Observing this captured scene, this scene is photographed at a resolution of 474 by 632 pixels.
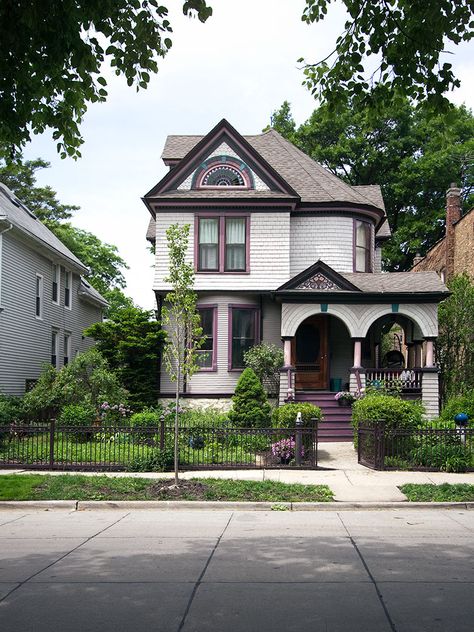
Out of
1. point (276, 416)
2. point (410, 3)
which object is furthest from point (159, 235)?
point (410, 3)

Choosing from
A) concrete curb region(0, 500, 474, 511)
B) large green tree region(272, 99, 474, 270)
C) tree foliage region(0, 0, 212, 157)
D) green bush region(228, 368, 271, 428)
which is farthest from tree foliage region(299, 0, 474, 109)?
large green tree region(272, 99, 474, 270)

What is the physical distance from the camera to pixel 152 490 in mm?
13258

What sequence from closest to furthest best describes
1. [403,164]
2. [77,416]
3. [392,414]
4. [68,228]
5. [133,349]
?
[392,414]
[77,416]
[133,349]
[403,164]
[68,228]

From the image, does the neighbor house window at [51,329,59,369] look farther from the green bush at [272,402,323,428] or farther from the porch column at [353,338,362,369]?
the green bush at [272,402,323,428]

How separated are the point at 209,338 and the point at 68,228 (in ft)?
105

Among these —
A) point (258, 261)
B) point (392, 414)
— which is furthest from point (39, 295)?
point (392, 414)

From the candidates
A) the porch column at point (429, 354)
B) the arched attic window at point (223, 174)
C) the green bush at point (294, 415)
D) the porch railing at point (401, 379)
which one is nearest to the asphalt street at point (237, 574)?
the green bush at point (294, 415)

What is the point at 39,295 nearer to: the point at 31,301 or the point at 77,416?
the point at 31,301

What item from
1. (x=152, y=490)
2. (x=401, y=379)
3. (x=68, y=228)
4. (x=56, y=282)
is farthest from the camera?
(x=68, y=228)

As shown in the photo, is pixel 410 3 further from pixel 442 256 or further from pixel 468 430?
pixel 442 256

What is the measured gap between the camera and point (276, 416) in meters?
18.2

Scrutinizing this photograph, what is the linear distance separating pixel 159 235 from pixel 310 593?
2007cm

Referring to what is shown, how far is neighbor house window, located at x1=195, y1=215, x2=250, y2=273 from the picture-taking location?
84.3 ft

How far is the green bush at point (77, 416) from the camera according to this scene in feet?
67.2
